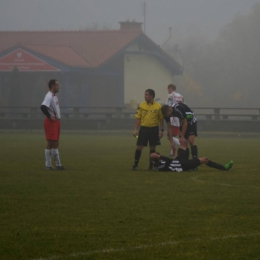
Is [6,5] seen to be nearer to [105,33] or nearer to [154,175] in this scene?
[105,33]

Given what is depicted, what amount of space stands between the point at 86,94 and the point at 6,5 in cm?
2904

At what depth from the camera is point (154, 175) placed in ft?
46.3

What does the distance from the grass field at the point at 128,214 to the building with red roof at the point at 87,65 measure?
3857cm

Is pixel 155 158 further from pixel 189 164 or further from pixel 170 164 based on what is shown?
pixel 189 164

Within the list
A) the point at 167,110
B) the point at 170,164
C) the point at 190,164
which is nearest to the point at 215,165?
the point at 190,164

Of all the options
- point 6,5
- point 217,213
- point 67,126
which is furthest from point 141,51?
point 217,213

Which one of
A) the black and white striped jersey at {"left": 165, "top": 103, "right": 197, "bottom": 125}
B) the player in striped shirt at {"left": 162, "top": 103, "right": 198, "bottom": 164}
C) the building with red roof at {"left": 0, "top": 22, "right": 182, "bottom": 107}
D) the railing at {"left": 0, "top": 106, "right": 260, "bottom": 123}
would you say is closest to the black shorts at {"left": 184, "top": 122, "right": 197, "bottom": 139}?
the player in striped shirt at {"left": 162, "top": 103, "right": 198, "bottom": 164}

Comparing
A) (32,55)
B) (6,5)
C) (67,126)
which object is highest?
(6,5)

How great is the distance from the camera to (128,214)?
29.9 feet

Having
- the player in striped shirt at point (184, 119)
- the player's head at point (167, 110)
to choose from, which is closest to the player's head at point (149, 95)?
the player in striped shirt at point (184, 119)

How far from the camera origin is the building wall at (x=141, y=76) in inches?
2375

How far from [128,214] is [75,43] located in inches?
2103

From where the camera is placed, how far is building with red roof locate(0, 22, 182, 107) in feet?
177

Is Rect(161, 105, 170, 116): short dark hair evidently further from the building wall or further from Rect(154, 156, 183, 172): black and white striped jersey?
the building wall
